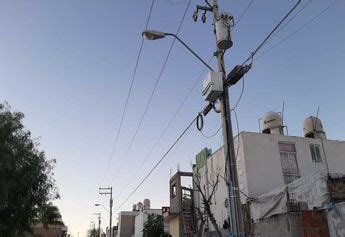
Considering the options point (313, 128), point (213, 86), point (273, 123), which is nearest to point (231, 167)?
point (213, 86)

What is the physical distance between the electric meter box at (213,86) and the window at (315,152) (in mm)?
20047

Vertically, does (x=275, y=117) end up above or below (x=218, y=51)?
above

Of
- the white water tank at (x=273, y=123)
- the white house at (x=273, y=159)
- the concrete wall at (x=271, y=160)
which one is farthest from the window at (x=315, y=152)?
the white water tank at (x=273, y=123)

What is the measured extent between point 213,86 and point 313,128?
22.7 m

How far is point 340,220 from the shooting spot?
16.6 metres

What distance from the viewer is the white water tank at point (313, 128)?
29.7 meters

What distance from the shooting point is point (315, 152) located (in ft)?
91.1

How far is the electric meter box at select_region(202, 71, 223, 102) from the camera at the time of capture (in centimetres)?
977

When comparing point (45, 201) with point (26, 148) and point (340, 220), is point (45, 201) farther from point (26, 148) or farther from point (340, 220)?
point (340, 220)

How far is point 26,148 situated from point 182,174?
1447 cm

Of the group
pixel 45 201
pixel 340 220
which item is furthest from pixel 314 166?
pixel 45 201

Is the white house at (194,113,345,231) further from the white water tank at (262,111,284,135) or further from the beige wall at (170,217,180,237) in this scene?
the beige wall at (170,217,180,237)

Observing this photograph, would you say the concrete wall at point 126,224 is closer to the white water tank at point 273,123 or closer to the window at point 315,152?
the white water tank at point 273,123

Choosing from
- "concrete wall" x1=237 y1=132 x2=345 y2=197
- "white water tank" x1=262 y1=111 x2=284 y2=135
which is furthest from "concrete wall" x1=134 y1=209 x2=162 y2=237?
"concrete wall" x1=237 y1=132 x2=345 y2=197
